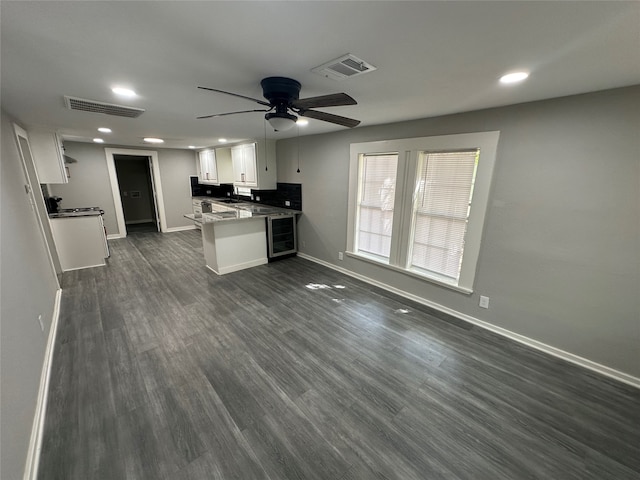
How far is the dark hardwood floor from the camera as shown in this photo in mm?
1457

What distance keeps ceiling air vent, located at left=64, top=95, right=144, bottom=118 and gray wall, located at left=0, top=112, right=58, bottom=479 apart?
2.47 feet

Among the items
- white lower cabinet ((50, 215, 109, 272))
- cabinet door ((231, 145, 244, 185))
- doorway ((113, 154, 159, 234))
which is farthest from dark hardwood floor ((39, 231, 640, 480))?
doorway ((113, 154, 159, 234))

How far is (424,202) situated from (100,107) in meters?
3.67

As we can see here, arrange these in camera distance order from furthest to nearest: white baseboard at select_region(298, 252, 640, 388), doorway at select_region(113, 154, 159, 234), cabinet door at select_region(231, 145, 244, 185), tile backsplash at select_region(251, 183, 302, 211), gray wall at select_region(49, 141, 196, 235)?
1. doorway at select_region(113, 154, 159, 234)
2. gray wall at select_region(49, 141, 196, 235)
3. cabinet door at select_region(231, 145, 244, 185)
4. tile backsplash at select_region(251, 183, 302, 211)
5. white baseboard at select_region(298, 252, 640, 388)

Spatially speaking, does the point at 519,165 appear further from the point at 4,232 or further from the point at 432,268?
the point at 4,232

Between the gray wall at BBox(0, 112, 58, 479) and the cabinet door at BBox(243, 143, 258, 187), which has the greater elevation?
the cabinet door at BBox(243, 143, 258, 187)

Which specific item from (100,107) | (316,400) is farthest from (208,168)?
(316,400)

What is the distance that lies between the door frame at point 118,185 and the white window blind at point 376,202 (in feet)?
19.0

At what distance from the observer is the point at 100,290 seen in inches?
140

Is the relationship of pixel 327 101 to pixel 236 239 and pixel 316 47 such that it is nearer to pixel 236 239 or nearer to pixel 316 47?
pixel 316 47

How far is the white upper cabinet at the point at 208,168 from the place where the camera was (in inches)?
250

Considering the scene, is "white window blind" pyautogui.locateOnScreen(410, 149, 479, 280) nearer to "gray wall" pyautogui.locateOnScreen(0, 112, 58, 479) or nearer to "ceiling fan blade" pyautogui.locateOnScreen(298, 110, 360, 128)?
"ceiling fan blade" pyautogui.locateOnScreen(298, 110, 360, 128)

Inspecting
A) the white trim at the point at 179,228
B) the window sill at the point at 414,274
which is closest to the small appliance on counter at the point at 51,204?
the white trim at the point at 179,228

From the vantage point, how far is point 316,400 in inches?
73.2
